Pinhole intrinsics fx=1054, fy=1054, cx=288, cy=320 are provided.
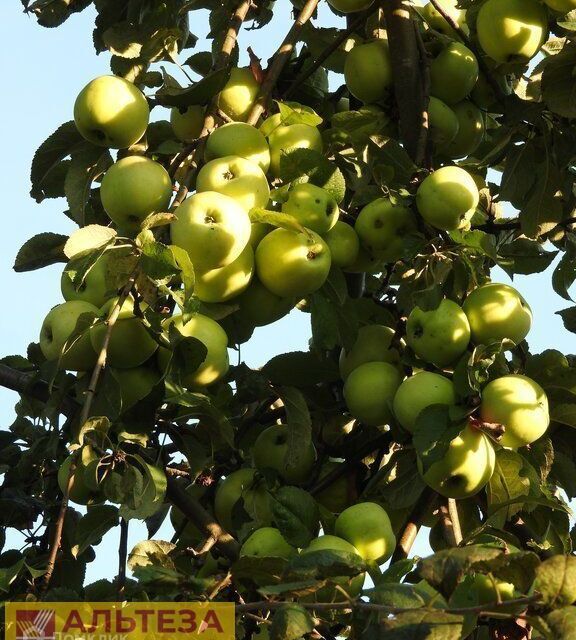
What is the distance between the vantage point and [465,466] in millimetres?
2160

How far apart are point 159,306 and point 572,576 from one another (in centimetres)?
109

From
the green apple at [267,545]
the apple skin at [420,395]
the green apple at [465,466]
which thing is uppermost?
the apple skin at [420,395]

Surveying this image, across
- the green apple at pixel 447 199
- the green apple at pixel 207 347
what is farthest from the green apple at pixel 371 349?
the green apple at pixel 207 347

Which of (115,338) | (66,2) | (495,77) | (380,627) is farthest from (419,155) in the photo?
(380,627)

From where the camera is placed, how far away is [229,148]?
2359 mm

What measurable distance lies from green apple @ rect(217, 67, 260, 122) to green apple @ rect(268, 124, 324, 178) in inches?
6.1

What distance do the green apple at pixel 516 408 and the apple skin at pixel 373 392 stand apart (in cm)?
28

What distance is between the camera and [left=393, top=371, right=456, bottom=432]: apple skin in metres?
2.20

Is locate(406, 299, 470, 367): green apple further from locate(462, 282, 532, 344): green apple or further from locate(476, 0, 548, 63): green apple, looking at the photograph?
locate(476, 0, 548, 63): green apple

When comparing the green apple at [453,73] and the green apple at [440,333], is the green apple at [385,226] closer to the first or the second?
the green apple at [440,333]

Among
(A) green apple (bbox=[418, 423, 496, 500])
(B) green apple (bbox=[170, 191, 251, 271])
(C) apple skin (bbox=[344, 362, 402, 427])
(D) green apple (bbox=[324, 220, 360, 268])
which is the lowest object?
(A) green apple (bbox=[418, 423, 496, 500])

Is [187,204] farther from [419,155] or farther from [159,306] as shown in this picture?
[419,155]

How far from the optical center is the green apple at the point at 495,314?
7.63 feet

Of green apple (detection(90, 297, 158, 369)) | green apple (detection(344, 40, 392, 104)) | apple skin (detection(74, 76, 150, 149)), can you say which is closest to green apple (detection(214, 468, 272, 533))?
green apple (detection(90, 297, 158, 369))
